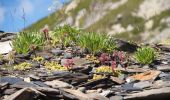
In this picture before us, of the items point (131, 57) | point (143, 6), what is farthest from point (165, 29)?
point (131, 57)

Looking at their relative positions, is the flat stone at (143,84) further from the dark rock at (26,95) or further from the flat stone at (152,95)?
the dark rock at (26,95)

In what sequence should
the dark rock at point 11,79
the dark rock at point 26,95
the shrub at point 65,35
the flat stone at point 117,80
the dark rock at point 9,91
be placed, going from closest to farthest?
the dark rock at point 26,95, the dark rock at point 9,91, the dark rock at point 11,79, the flat stone at point 117,80, the shrub at point 65,35

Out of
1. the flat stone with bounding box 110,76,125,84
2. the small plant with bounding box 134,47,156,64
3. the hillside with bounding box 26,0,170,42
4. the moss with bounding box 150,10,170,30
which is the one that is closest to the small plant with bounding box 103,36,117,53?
the small plant with bounding box 134,47,156,64

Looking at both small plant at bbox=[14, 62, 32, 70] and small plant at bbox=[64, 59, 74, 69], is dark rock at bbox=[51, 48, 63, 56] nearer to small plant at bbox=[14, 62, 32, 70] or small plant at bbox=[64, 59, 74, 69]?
small plant at bbox=[64, 59, 74, 69]

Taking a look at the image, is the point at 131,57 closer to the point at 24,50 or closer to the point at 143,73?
the point at 143,73

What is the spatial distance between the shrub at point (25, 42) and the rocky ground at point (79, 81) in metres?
0.30

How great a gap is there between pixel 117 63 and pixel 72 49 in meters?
1.91

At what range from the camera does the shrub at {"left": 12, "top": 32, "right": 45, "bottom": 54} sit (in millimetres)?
17062

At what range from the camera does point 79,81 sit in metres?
14.8

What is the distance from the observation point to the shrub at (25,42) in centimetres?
1706

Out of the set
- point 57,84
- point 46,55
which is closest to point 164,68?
point 46,55

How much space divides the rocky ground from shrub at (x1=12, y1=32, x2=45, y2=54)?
0.30 metres

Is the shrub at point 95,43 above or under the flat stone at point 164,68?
above

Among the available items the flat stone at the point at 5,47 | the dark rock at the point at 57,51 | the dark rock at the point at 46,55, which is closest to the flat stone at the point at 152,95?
the dark rock at the point at 46,55
